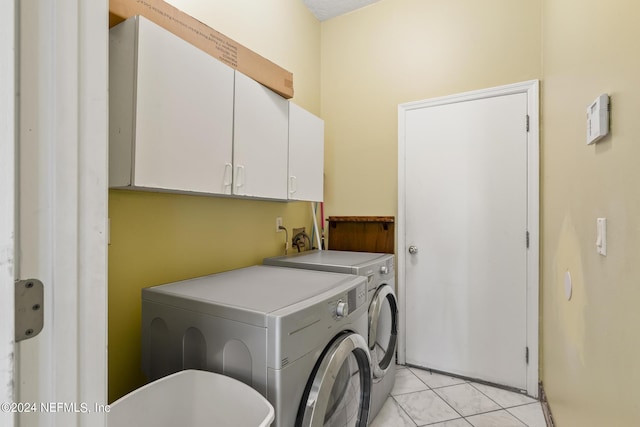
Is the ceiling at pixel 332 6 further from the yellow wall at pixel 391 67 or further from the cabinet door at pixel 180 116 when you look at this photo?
the cabinet door at pixel 180 116

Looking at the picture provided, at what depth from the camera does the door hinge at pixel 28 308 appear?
447 millimetres

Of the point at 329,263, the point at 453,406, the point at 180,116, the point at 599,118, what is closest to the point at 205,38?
the point at 180,116

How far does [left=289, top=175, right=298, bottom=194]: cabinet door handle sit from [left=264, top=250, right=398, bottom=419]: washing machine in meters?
0.44

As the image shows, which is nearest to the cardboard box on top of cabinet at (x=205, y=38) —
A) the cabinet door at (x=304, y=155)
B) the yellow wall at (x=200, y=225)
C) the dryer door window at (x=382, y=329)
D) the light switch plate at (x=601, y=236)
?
the cabinet door at (x=304, y=155)

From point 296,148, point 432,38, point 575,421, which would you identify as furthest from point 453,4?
point 575,421

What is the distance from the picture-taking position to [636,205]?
730 millimetres

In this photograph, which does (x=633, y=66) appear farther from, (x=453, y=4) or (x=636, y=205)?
(x=453, y=4)

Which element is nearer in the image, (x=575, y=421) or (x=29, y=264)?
(x=29, y=264)

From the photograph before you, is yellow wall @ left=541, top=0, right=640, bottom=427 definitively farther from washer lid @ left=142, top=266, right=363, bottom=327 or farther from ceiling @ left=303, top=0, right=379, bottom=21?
ceiling @ left=303, top=0, right=379, bottom=21

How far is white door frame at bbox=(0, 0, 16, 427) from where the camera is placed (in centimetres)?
43

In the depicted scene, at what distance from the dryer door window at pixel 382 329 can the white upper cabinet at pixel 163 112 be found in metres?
1.05

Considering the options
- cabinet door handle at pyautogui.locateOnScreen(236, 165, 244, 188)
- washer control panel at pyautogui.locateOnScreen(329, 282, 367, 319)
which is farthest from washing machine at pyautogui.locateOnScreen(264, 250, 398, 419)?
cabinet door handle at pyautogui.locateOnScreen(236, 165, 244, 188)

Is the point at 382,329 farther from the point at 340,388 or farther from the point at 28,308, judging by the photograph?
the point at 28,308

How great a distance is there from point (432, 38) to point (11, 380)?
2806 millimetres
